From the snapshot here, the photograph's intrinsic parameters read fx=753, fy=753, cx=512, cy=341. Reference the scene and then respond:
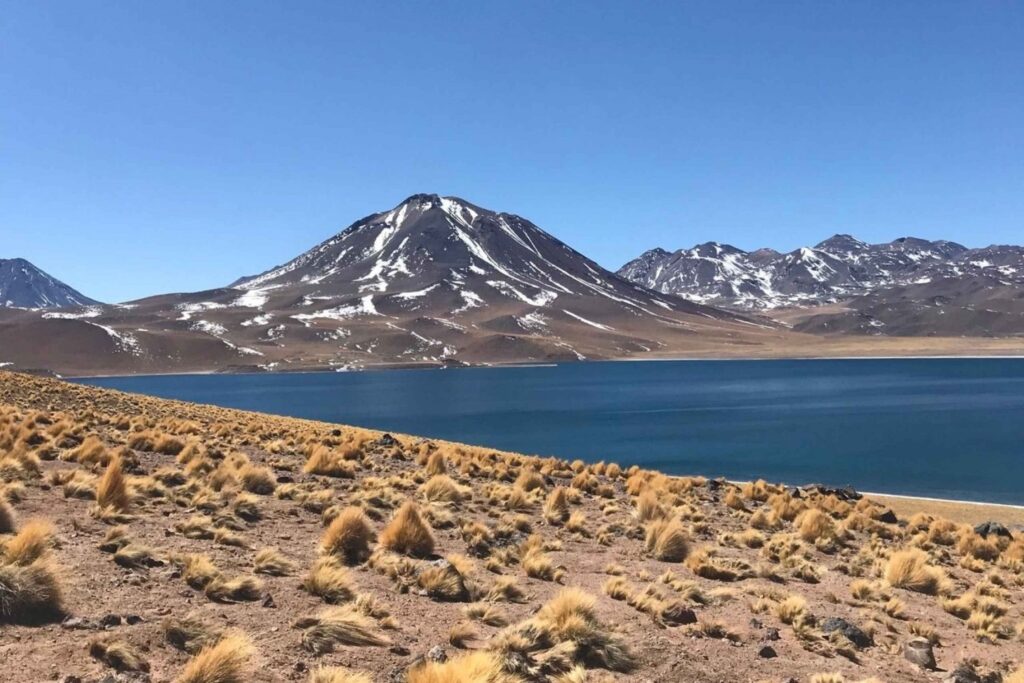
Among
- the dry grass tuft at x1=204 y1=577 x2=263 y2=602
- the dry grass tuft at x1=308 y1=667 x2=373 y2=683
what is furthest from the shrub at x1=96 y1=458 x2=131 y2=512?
the dry grass tuft at x1=308 y1=667 x2=373 y2=683

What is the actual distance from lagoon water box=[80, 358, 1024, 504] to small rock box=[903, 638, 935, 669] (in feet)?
107

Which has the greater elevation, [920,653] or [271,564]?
[271,564]

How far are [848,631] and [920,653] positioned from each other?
2.64ft

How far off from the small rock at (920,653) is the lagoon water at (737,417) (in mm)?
Answer: 32736

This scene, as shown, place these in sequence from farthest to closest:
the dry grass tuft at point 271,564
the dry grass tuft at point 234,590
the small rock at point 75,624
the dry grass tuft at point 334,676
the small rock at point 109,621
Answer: the dry grass tuft at point 271,564 < the dry grass tuft at point 234,590 < the small rock at point 109,621 < the small rock at point 75,624 < the dry grass tuft at point 334,676

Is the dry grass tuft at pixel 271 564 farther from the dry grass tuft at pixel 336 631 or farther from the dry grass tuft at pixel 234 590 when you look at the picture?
the dry grass tuft at pixel 336 631

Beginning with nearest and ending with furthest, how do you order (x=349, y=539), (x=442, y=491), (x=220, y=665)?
(x=220, y=665), (x=349, y=539), (x=442, y=491)

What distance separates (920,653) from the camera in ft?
29.8

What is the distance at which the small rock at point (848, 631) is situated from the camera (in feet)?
30.8

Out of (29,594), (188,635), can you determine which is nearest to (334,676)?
(188,635)

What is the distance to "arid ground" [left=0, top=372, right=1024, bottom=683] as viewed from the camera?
6.46 m

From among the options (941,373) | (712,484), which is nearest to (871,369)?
(941,373)

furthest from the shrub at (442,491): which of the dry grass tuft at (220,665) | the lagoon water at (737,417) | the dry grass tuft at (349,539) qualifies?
the lagoon water at (737,417)

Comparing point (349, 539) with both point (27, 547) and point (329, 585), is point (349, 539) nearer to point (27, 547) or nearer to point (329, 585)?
point (329, 585)
